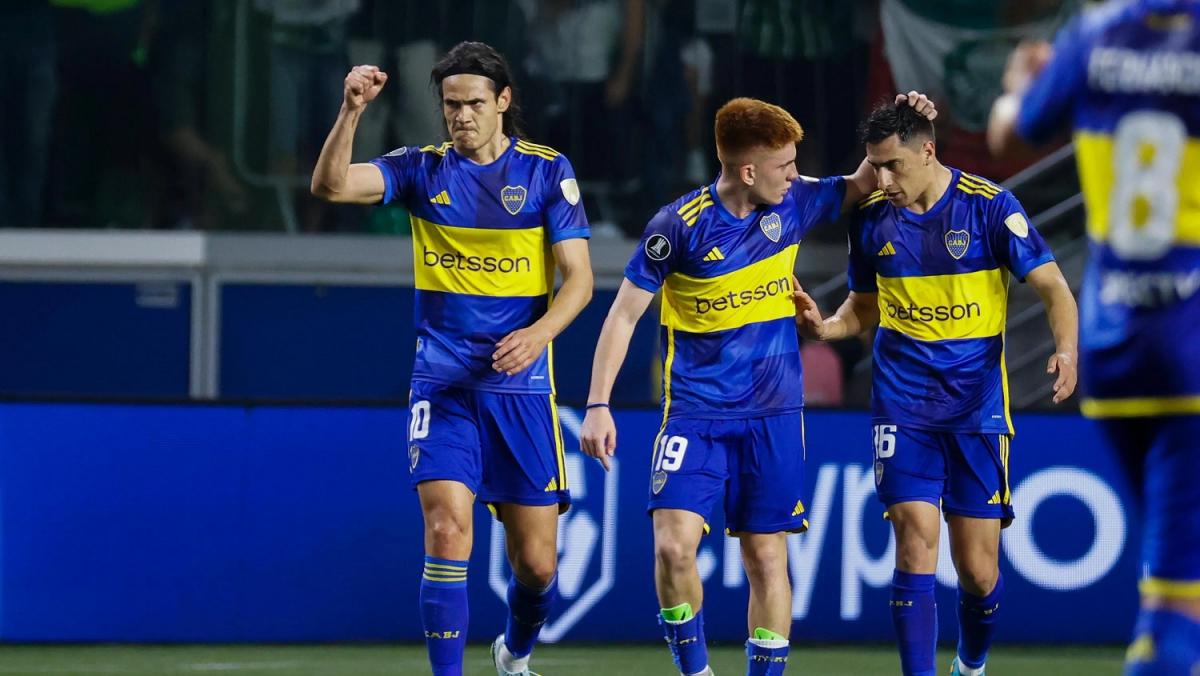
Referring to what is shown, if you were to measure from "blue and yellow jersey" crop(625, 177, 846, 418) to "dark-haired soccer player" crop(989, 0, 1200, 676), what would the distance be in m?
2.83

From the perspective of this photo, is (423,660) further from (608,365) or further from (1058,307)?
(1058,307)

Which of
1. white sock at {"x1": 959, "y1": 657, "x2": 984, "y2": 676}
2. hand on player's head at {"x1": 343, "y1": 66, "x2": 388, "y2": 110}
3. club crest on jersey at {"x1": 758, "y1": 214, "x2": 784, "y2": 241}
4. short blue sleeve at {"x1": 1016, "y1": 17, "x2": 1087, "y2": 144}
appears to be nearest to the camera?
short blue sleeve at {"x1": 1016, "y1": 17, "x2": 1087, "y2": 144}

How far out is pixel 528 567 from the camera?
6.88 meters

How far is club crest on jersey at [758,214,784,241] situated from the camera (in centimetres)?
658

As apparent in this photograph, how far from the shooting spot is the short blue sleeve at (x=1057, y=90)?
12.1 feet

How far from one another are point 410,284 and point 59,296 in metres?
2.53

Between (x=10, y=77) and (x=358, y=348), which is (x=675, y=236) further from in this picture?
(x=10, y=77)

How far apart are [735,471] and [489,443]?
87 centimetres

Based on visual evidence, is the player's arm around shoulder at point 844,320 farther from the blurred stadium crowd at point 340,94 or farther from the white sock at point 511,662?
the blurred stadium crowd at point 340,94

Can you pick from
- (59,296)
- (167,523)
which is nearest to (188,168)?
(59,296)

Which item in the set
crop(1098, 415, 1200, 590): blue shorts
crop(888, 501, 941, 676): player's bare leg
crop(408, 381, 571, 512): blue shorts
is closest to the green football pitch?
crop(888, 501, 941, 676): player's bare leg

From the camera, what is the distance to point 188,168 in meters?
13.8

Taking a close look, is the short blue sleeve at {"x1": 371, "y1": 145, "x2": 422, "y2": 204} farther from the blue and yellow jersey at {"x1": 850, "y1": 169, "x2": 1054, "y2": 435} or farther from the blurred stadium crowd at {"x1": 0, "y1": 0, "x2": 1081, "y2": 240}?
the blurred stadium crowd at {"x1": 0, "y1": 0, "x2": 1081, "y2": 240}

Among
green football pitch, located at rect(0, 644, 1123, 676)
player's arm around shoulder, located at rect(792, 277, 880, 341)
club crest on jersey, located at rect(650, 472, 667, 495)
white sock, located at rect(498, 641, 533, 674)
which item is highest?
player's arm around shoulder, located at rect(792, 277, 880, 341)
